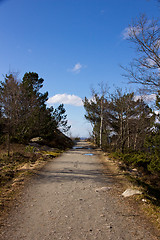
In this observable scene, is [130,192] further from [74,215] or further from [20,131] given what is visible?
[20,131]

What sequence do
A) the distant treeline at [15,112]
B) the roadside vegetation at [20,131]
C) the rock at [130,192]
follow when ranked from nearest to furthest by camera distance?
the rock at [130,192]
the roadside vegetation at [20,131]
the distant treeline at [15,112]

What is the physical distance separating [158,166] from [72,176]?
3.75 m

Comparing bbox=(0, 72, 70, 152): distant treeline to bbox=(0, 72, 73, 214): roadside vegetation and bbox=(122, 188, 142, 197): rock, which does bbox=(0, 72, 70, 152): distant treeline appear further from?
bbox=(122, 188, 142, 197): rock

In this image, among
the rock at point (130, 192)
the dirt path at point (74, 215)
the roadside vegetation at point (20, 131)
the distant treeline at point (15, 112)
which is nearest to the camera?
the dirt path at point (74, 215)

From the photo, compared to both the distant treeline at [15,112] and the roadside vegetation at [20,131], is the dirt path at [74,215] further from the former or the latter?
the distant treeline at [15,112]

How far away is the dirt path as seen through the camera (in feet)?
12.5

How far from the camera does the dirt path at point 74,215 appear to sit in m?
3.82

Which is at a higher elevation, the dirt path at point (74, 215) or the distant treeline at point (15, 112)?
the distant treeline at point (15, 112)

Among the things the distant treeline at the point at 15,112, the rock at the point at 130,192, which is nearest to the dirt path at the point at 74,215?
the rock at the point at 130,192

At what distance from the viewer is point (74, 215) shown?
4715mm

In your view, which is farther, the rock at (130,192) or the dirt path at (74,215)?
the rock at (130,192)

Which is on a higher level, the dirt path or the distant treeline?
the distant treeline

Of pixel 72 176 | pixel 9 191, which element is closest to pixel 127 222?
pixel 9 191

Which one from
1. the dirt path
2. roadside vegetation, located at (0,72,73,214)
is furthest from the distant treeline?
the dirt path
